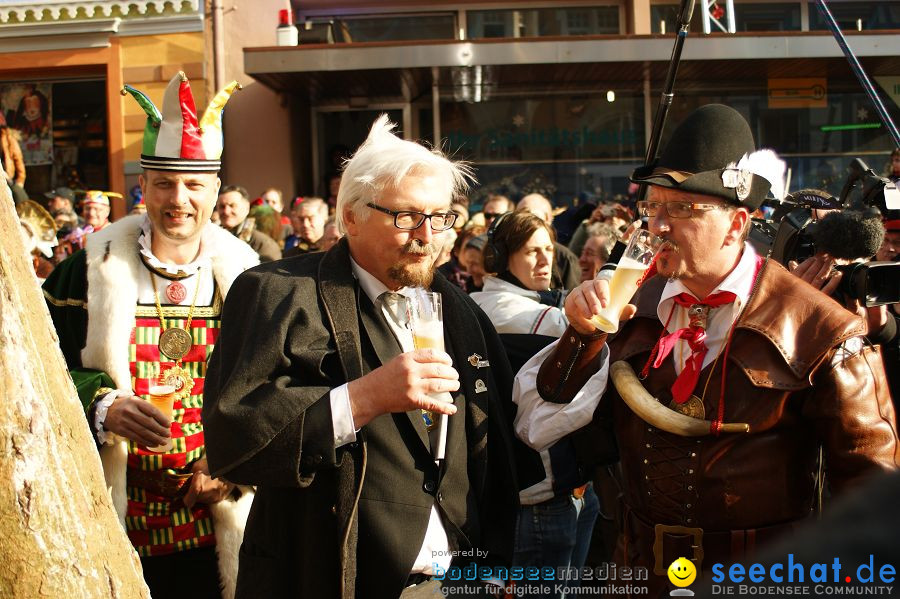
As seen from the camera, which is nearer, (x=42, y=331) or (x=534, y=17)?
(x=42, y=331)

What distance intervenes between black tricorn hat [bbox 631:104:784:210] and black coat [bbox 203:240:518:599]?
2.83 feet

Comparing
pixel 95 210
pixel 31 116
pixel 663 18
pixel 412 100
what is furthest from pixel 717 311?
pixel 31 116

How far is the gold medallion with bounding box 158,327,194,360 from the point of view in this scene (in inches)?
149

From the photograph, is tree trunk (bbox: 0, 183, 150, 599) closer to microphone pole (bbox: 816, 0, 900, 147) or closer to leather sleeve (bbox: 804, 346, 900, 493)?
leather sleeve (bbox: 804, 346, 900, 493)

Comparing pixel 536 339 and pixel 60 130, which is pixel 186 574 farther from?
pixel 60 130

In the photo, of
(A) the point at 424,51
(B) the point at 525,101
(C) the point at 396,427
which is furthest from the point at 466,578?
(B) the point at 525,101

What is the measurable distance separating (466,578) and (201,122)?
2229mm

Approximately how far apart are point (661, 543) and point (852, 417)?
66cm

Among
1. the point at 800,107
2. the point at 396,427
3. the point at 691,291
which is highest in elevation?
the point at 800,107

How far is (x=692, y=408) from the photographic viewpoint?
288 centimetres

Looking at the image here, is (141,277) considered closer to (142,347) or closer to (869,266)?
(142,347)

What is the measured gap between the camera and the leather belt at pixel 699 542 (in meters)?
2.76

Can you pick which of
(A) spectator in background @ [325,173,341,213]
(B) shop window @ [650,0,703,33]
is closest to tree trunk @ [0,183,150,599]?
(A) spectator in background @ [325,173,341,213]

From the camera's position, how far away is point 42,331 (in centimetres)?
199
